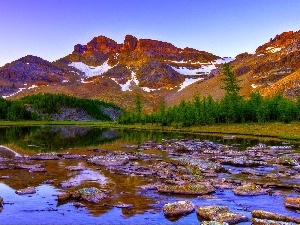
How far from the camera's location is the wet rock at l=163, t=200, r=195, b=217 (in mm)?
25255

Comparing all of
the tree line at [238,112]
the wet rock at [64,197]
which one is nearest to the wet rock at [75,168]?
the wet rock at [64,197]

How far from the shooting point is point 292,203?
27.2 metres

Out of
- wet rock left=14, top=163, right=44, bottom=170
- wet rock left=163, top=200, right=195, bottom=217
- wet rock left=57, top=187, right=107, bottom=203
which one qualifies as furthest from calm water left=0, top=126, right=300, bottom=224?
wet rock left=14, top=163, right=44, bottom=170

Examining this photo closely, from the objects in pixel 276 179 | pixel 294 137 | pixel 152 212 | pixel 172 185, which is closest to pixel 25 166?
pixel 172 185

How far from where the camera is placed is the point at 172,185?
33469mm

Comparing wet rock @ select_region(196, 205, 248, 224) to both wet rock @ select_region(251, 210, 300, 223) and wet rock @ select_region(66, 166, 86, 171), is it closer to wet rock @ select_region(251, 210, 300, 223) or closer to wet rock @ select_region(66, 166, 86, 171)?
wet rock @ select_region(251, 210, 300, 223)

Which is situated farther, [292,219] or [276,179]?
[276,179]

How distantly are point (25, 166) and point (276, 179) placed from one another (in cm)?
2663

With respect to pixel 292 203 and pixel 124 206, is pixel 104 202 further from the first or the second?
pixel 292 203

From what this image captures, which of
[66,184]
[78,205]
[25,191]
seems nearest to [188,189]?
[78,205]

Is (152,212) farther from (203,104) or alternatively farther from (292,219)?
(203,104)

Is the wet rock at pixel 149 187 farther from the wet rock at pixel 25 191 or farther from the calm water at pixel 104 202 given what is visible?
the wet rock at pixel 25 191

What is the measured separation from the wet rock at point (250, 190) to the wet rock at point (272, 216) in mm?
6023

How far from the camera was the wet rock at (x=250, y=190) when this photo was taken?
101ft
